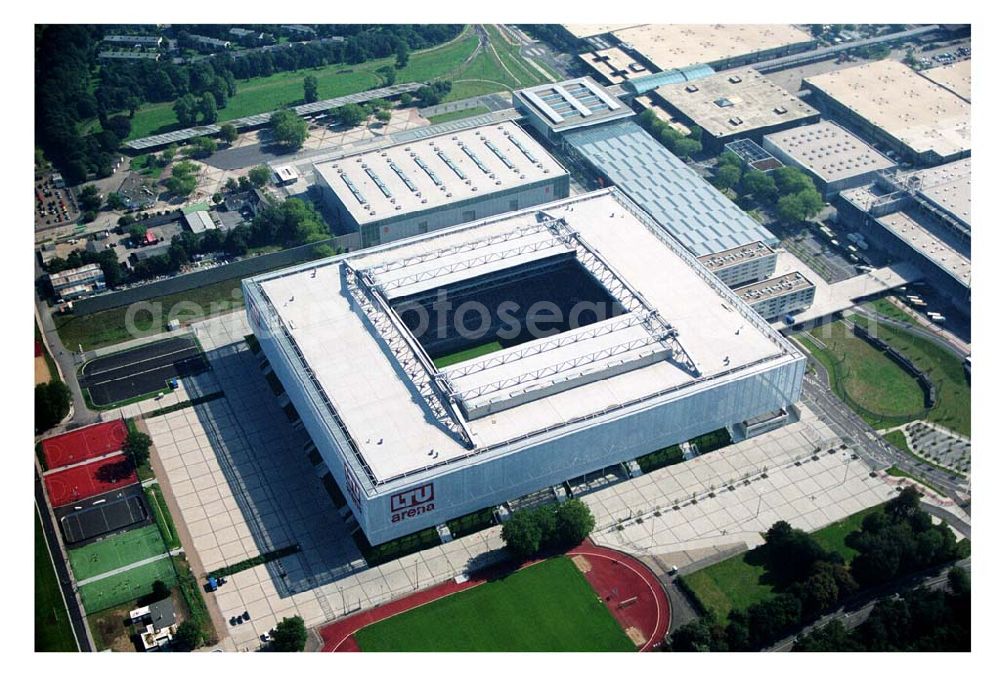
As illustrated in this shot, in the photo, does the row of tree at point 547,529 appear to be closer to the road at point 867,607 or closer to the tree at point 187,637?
the road at point 867,607

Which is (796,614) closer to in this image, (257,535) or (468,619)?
(468,619)

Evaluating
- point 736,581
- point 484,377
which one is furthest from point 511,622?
A: point 484,377

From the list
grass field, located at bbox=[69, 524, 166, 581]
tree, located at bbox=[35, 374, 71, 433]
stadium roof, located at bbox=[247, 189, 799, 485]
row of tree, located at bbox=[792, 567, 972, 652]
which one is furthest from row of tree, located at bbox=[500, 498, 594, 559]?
tree, located at bbox=[35, 374, 71, 433]

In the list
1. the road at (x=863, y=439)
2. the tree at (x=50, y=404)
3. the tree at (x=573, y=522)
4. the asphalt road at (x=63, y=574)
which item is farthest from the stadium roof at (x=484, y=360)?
the asphalt road at (x=63, y=574)

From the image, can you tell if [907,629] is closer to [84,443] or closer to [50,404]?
[84,443]

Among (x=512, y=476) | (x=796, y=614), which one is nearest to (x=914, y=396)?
(x=796, y=614)
